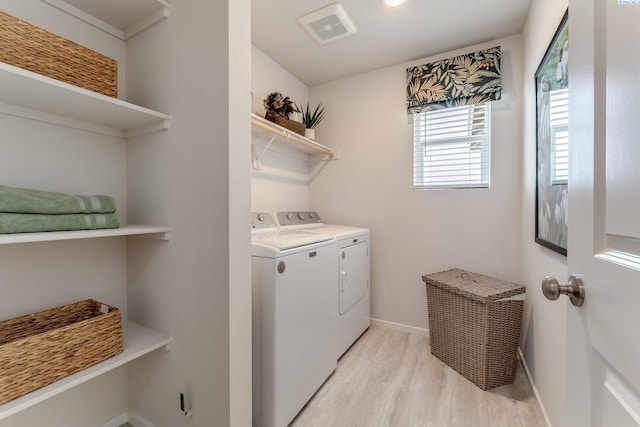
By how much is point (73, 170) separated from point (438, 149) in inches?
96.1

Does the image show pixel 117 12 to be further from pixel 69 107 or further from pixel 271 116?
pixel 271 116

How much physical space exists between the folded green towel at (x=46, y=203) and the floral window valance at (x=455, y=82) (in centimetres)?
224

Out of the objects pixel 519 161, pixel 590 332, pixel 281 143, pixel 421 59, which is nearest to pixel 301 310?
pixel 590 332

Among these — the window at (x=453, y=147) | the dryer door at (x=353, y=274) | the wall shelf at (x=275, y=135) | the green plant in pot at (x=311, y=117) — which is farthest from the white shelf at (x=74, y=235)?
the window at (x=453, y=147)

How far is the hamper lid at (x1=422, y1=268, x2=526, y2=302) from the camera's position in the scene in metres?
1.69

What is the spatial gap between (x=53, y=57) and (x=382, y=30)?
1.90 meters

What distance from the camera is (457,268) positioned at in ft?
7.29

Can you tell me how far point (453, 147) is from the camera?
2.26m

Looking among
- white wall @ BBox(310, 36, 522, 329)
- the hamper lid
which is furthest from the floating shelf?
the hamper lid

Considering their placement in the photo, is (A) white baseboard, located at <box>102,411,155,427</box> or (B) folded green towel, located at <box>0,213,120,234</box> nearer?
(B) folded green towel, located at <box>0,213,120,234</box>

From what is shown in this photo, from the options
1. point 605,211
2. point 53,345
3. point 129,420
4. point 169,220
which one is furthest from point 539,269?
point 129,420

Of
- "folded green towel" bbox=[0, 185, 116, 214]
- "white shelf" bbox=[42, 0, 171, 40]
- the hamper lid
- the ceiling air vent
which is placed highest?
the ceiling air vent

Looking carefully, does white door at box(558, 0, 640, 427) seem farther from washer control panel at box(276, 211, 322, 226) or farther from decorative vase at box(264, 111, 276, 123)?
washer control panel at box(276, 211, 322, 226)

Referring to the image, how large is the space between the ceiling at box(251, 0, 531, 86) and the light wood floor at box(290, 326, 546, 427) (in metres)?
2.42
